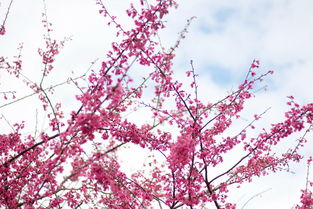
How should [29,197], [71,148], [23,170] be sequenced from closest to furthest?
[71,148]
[29,197]
[23,170]

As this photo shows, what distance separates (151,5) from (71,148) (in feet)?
8.09

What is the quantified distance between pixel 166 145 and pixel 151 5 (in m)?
2.58

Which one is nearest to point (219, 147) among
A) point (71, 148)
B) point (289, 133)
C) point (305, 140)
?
point (289, 133)

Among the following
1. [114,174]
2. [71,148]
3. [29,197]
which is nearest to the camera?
[71,148]

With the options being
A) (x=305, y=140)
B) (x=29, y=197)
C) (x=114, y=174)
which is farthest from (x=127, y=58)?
(x=305, y=140)

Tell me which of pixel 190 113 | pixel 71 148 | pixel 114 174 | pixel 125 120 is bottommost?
pixel 71 148

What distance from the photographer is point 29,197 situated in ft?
17.1

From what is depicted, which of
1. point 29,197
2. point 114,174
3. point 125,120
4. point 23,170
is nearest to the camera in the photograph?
point 29,197

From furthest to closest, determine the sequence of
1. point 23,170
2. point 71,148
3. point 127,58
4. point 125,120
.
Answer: point 23,170 → point 125,120 → point 127,58 → point 71,148

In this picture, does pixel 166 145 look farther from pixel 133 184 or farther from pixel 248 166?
pixel 248 166

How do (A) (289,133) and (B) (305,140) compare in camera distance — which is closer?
(A) (289,133)

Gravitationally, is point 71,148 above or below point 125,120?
below

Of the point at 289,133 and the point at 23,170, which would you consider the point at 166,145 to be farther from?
the point at 23,170

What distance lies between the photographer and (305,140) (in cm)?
682
